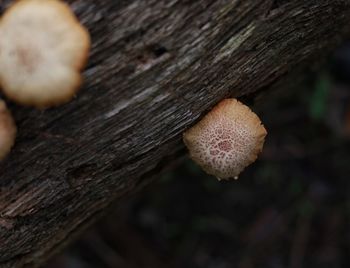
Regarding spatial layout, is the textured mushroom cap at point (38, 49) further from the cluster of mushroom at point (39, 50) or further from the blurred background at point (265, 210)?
the blurred background at point (265, 210)

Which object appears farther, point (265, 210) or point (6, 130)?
point (265, 210)

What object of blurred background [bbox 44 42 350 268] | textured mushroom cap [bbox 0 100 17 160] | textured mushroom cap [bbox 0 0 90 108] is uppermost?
textured mushroom cap [bbox 0 0 90 108]

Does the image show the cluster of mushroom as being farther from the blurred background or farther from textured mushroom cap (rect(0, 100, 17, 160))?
the blurred background

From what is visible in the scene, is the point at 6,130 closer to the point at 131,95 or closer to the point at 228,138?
the point at 131,95

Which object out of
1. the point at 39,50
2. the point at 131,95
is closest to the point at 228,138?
the point at 131,95

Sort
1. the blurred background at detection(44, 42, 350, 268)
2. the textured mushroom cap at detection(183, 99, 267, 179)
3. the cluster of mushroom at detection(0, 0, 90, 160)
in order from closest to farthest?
the cluster of mushroom at detection(0, 0, 90, 160)
the textured mushroom cap at detection(183, 99, 267, 179)
the blurred background at detection(44, 42, 350, 268)

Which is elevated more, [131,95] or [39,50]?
[39,50]

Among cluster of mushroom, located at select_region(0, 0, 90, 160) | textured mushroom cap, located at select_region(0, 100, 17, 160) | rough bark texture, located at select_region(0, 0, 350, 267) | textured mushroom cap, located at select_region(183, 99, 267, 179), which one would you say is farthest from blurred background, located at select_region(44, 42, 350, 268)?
cluster of mushroom, located at select_region(0, 0, 90, 160)
